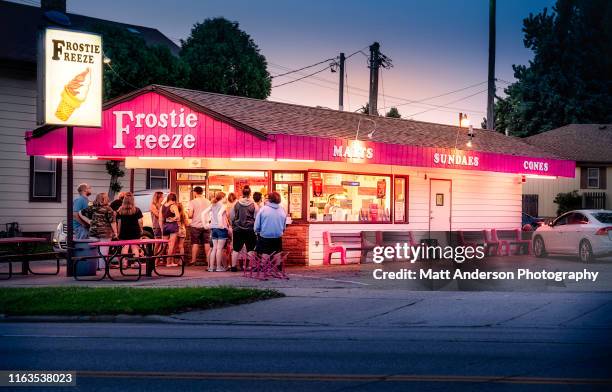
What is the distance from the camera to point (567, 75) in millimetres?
66062

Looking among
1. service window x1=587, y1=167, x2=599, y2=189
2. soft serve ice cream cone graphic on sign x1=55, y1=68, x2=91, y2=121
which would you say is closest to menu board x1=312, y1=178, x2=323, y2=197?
soft serve ice cream cone graphic on sign x1=55, y1=68, x2=91, y2=121

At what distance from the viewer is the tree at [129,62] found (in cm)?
3133

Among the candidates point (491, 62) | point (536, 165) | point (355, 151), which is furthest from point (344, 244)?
point (491, 62)

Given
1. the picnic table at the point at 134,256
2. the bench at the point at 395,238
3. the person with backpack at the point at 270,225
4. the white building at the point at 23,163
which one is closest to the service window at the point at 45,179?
the white building at the point at 23,163

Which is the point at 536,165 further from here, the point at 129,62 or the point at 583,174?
the point at 583,174

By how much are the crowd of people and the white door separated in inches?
306

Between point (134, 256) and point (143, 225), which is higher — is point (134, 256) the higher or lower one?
the lower one

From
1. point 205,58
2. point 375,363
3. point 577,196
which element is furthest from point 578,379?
point 577,196

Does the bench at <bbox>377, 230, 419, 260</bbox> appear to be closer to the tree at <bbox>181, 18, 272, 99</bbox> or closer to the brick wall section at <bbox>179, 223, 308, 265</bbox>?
the brick wall section at <bbox>179, 223, 308, 265</bbox>

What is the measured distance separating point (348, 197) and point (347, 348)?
43.9 feet

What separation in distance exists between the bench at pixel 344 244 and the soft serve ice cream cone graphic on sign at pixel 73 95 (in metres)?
7.53

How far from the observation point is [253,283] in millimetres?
18016

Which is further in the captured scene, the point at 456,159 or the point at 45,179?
the point at 45,179

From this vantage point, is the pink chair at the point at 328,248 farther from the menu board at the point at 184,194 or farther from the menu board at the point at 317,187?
the menu board at the point at 184,194
